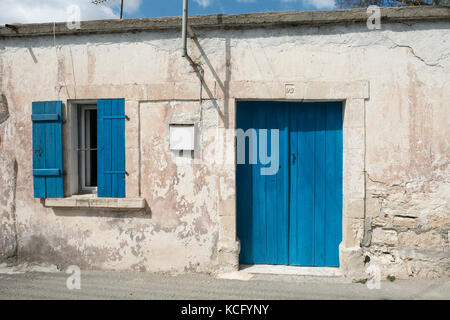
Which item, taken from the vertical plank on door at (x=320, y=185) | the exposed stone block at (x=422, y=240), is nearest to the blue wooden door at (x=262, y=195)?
the vertical plank on door at (x=320, y=185)

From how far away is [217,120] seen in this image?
3.77 m

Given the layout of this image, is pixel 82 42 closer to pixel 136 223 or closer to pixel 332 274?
pixel 136 223

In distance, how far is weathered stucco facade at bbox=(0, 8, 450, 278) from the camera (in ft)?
11.7

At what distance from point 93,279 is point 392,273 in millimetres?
3479

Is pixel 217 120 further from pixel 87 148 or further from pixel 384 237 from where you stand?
pixel 384 237

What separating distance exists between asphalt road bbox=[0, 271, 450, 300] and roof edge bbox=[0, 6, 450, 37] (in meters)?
2.95

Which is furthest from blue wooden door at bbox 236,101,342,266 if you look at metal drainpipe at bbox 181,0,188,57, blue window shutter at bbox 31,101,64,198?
blue window shutter at bbox 31,101,64,198

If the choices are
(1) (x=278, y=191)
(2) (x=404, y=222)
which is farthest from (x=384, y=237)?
(1) (x=278, y=191)

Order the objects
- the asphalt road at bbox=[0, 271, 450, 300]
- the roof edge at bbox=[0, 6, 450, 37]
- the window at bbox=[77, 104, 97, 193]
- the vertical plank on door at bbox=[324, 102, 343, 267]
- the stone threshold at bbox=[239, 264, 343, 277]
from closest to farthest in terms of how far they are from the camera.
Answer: the asphalt road at bbox=[0, 271, 450, 300]
the roof edge at bbox=[0, 6, 450, 37]
the stone threshold at bbox=[239, 264, 343, 277]
the vertical plank on door at bbox=[324, 102, 343, 267]
the window at bbox=[77, 104, 97, 193]

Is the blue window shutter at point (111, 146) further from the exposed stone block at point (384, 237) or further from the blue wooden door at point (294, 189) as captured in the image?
the exposed stone block at point (384, 237)

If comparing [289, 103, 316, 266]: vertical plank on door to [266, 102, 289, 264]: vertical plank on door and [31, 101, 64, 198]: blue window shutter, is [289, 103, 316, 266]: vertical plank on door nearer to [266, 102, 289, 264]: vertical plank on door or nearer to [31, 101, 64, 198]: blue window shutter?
[266, 102, 289, 264]: vertical plank on door

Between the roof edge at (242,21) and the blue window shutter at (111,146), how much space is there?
0.92 m

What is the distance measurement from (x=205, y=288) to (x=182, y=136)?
174cm
